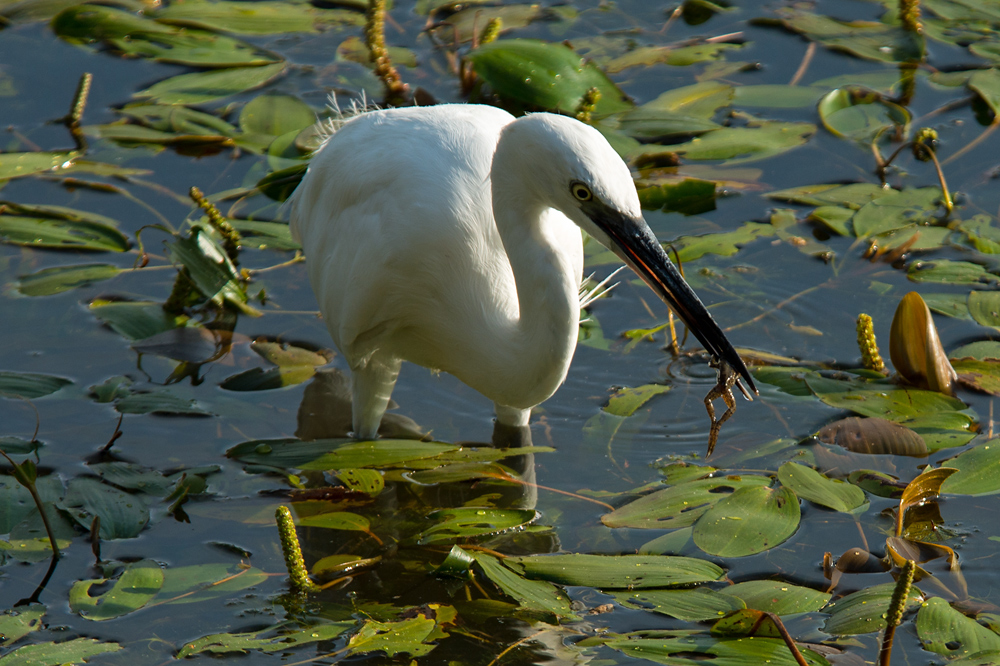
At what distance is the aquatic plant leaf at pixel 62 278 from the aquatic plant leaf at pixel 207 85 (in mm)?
1174

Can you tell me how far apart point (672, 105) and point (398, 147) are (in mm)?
2107

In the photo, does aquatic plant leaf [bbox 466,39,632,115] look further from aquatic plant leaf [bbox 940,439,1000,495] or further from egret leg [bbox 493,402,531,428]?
aquatic plant leaf [bbox 940,439,1000,495]

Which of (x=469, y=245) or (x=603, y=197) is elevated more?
(x=603, y=197)

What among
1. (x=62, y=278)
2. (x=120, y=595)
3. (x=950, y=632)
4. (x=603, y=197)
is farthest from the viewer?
(x=62, y=278)

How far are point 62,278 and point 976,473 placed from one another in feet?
10.7

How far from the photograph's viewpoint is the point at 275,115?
4.70 meters

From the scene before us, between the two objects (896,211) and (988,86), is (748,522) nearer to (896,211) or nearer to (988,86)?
(896,211)

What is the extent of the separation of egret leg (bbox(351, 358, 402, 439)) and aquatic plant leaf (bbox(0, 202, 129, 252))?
139 cm

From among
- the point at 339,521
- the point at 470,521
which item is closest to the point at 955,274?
the point at 470,521

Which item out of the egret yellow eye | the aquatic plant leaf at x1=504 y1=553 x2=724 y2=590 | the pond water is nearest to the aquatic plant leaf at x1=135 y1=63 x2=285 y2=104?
the pond water

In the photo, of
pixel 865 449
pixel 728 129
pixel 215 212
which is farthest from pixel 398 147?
pixel 728 129

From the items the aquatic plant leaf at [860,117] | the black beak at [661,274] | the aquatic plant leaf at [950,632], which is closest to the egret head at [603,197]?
the black beak at [661,274]

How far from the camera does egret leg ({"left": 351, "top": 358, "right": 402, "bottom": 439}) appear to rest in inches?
128

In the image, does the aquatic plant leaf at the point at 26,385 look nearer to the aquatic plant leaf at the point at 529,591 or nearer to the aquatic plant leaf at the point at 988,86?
the aquatic plant leaf at the point at 529,591
